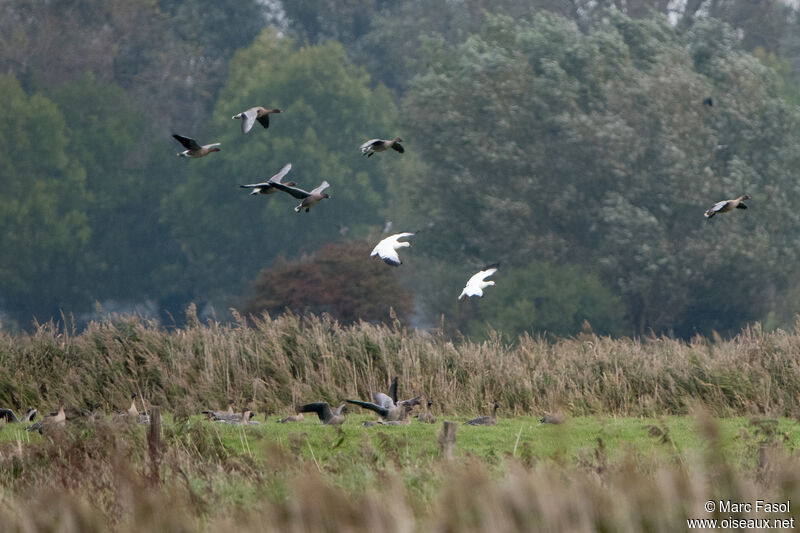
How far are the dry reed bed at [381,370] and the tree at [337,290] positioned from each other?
14897 millimetres

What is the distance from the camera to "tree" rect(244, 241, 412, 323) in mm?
35094

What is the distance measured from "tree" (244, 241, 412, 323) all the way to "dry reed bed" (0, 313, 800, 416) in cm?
1490

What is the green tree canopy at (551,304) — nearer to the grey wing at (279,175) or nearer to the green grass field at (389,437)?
the green grass field at (389,437)

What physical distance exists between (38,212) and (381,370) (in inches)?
1344

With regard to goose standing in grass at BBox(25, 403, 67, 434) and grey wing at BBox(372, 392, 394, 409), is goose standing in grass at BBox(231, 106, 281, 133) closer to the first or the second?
grey wing at BBox(372, 392, 394, 409)

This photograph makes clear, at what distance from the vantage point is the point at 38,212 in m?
49.2

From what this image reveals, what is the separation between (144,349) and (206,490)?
1049cm

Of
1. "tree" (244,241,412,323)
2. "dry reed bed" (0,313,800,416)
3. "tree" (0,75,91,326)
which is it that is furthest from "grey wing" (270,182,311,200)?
"tree" (0,75,91,326)

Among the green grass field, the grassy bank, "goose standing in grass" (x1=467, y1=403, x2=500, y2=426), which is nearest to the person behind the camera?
the grassy bank

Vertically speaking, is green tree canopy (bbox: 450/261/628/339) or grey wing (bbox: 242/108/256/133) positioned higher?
green tree canopy (bbox: 450/261/628/339)

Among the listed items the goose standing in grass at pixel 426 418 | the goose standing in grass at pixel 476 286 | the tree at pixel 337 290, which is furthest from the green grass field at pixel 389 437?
the tree at pixel 337 290

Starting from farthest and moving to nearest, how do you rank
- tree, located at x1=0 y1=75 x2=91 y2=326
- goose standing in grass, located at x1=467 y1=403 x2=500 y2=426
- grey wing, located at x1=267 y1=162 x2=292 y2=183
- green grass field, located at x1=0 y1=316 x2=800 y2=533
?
tree, located at x1=0 y1=75 x2=91 y2=326, goose standing in grass, located at x1=467 y1=403 x2=500 y2=426, grey wing, located at x1=267 y1=162 x2=292 y2=183, green grass field, located at x1=0 y1=316 x2=800 y2=533

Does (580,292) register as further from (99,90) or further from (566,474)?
(566,474)

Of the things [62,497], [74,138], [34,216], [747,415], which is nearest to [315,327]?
[747,415]
